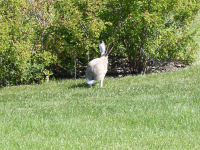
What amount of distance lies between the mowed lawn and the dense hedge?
141 centimetres

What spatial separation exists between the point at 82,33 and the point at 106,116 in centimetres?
536

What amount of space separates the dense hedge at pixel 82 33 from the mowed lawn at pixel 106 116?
4.62 feet

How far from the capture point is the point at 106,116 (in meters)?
8.12

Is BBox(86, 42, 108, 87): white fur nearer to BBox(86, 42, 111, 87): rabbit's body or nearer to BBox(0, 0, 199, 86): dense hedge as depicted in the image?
BBox(86, 42, 111, 87): rabbit's body

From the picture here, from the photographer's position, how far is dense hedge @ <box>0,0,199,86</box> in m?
12.8

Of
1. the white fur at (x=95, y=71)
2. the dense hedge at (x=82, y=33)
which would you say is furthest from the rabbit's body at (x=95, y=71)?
the dense hedge at (x=82, y=33)

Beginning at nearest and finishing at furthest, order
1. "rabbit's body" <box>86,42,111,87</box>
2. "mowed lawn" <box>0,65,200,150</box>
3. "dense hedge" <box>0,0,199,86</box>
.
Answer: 1. "mowed lawn" <box>0,65,200,150</box>
2. "rabbit's body" <box>86,42,111,87</box>
3. "dense hedge" <box>0,0,199,86</box>

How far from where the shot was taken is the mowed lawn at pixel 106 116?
6.64 m

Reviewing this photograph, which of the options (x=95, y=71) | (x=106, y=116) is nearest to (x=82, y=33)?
(x=95, y=71)

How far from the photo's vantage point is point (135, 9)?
13.1m

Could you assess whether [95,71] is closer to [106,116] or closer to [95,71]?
[95,71]

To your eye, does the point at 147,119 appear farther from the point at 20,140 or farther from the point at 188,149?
the point at 20,140

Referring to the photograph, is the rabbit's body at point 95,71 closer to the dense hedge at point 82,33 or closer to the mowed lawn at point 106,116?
the mowed lawn at point 106,116

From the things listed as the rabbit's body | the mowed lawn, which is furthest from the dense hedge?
the rabbit's body
